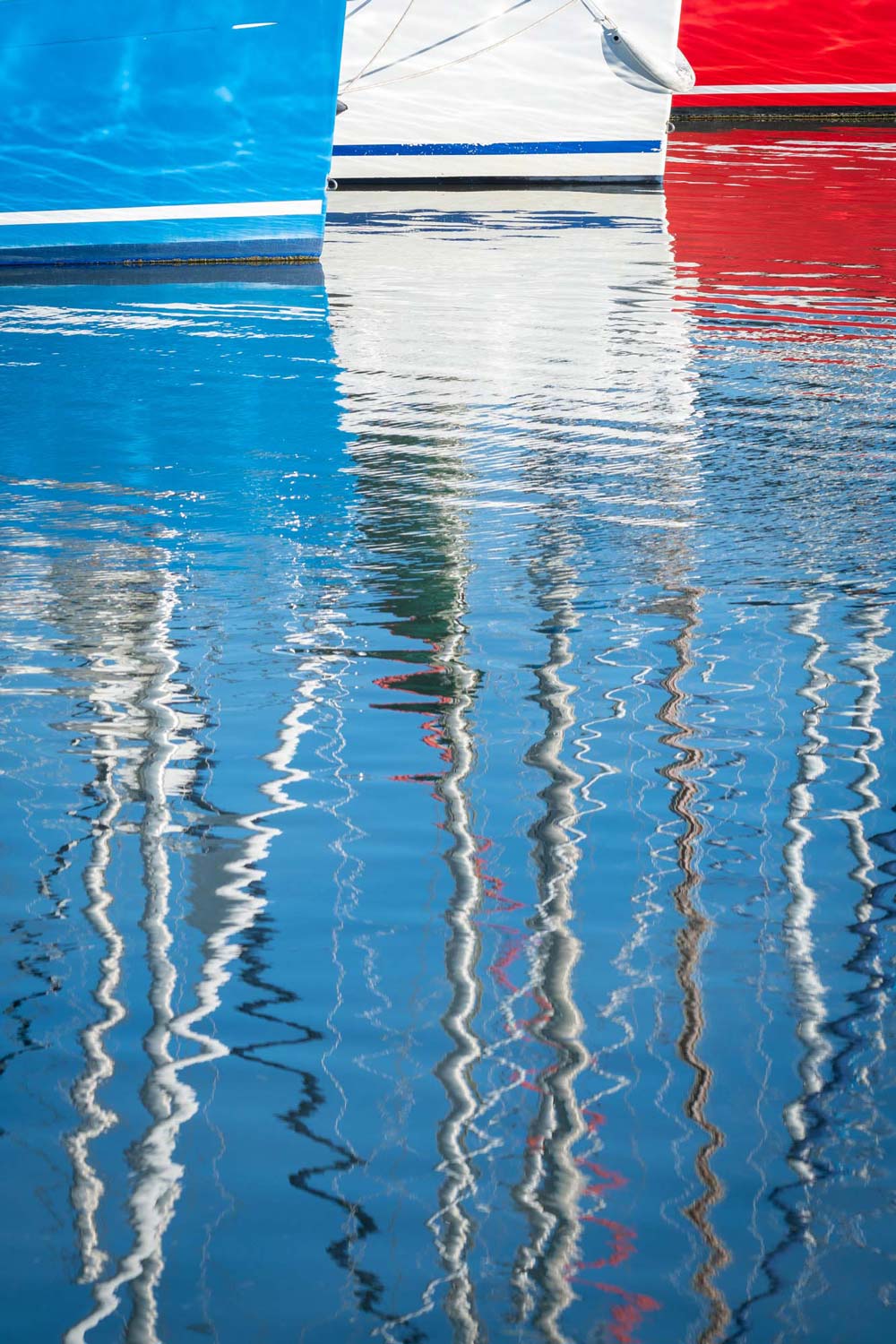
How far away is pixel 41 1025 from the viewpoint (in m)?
2.24

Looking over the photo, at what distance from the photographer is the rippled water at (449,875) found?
1839mm

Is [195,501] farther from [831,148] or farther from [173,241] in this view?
[831,148]

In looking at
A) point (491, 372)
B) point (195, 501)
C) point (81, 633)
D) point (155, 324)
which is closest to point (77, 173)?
point (155, 324)

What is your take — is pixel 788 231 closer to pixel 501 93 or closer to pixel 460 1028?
pixel 501 93

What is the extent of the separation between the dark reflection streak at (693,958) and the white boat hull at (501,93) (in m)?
11.2

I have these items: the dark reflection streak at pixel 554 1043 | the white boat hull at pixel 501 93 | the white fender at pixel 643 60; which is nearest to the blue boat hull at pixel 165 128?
the white boat hull at pixel 501 93

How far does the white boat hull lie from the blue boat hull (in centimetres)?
384

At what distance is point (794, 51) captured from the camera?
1920cm

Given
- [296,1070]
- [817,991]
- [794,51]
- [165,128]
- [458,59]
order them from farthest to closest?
[794,51] < [458,59] < [165,128] < [817,991] < [296,1070]

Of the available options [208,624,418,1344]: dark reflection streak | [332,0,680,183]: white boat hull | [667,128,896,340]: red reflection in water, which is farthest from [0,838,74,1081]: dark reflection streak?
[332,0,680,183]: white boat hull

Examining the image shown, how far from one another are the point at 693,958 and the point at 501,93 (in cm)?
1302

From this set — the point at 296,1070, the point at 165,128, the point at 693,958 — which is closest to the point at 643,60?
the point at 165,128

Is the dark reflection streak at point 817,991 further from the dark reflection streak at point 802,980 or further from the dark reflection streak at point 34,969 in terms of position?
the dark reflection streak at point 34,969

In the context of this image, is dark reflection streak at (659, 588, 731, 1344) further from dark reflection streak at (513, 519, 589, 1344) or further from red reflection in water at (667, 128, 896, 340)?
red reflection in water at (667, 128, 896, 340)
